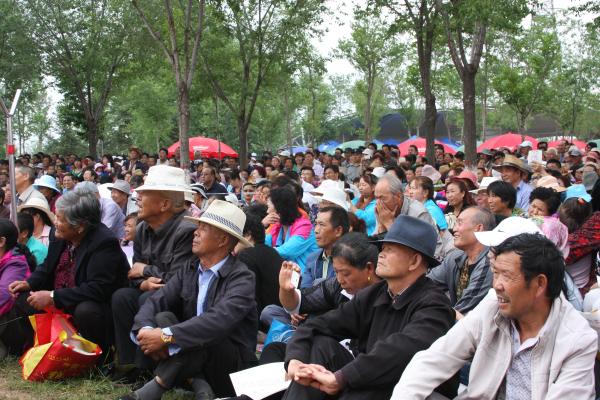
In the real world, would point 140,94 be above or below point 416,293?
above

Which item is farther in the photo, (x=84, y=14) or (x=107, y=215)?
(x=84, y=14)

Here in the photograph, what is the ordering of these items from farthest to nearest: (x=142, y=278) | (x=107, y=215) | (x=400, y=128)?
(x=400, y=128) → (x=107, y=215) → (x=142, y=278)

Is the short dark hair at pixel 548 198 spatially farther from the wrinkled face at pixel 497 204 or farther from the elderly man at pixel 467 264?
the elderly man at pixel 467 264

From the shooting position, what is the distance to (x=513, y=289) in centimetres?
330

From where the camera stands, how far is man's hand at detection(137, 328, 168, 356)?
463cm

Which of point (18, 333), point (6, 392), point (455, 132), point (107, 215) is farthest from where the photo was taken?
point (455, 132)

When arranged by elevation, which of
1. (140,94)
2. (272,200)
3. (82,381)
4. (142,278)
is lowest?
(82,381)

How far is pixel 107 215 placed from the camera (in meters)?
8.73

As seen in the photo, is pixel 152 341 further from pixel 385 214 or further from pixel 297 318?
pixel 385 214

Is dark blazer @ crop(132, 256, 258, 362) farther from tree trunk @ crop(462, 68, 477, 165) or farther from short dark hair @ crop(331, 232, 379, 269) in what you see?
tree trunk @ crop(462, 68, 477, 165)

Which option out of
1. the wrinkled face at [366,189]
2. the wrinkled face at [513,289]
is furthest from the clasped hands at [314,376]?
the wrinkled face at [366,189]

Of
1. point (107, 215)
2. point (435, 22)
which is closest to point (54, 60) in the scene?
point (435, 22)

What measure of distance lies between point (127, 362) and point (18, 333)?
4.74 ft

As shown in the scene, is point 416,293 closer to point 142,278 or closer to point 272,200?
point 142,278
